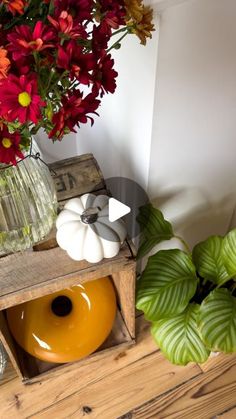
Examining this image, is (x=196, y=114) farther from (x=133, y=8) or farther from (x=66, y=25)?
(x=66, y=25)

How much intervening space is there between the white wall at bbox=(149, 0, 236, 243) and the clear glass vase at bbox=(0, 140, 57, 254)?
0.81ft

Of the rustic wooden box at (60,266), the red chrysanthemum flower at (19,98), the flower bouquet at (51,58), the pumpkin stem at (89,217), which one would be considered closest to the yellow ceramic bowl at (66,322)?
the rustic wooden box at (60,266)

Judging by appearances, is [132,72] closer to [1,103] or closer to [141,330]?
[1,103]

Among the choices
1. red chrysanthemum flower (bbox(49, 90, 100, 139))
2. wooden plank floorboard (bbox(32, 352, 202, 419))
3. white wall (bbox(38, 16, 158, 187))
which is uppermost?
red chrysanthemum flower (bbox(49, 90, 100, 139))

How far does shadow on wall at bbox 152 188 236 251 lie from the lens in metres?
1.12

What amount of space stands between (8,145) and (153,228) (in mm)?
521

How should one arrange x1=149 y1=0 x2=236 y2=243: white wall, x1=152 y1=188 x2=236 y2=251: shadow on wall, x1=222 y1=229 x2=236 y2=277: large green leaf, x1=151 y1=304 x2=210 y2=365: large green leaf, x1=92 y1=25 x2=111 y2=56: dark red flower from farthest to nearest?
1. x1=152 y1=188 x2=236 y2=251: shadow on wall
2. x1=151 y1=304 x2=210 y2=365: large green leaf
3. x1=222 y1=229 x2=236 y2=277: large green leaf
4. x1=149 y1=0 x2=236 y2=243: white wall
5. x1=92 y1=25 x2=111 y2=56: dark red flower

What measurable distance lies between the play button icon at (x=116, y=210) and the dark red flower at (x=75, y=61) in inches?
12.6

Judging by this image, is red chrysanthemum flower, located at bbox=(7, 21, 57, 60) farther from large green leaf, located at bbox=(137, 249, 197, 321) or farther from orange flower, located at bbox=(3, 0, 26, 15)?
large green leaf, located at bbox=(137, 249, 197, 321)

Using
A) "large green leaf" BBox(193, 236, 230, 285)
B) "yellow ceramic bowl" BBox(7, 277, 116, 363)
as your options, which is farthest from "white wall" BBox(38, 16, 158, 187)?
"yellow ceramic bowl" BBox(7, 277, 116, 363)

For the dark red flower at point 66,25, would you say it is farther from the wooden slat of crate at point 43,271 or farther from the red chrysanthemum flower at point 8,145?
the wooden slat of crate at point 43,271

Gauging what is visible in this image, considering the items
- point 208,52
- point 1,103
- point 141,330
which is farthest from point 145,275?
point 1,103

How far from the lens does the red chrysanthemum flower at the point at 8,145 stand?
0.58 m

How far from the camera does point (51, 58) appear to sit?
54cm
